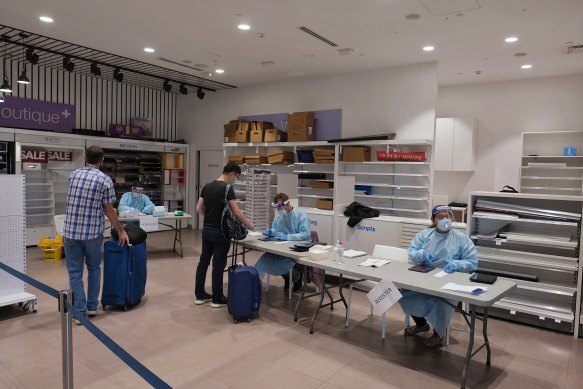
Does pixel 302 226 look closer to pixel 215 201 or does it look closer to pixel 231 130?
pixel 215 201

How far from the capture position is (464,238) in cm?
398

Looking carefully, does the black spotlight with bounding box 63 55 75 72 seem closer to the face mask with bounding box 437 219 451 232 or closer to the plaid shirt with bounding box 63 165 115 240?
the plaid shirt with bounding box 63 165 115 240

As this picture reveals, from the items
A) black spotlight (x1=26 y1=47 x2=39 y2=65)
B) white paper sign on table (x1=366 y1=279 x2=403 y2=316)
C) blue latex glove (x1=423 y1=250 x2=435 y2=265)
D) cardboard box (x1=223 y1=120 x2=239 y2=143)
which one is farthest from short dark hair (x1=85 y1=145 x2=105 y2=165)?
cardboard box (x1=223 y1=120 x2=239 y2=143)

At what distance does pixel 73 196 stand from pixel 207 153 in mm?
6745

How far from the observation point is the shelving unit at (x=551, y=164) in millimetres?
7547

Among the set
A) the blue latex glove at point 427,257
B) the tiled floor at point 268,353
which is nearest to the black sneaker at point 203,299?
the tiled floor at point 268,353

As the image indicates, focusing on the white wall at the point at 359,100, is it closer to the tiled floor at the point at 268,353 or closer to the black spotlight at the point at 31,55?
the tiled floor at the point at 268,353

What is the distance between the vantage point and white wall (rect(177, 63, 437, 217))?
7098mm

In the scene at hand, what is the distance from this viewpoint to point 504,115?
8.35 meters

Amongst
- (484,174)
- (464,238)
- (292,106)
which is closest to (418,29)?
(464,238)

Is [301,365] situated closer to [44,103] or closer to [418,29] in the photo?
[418,29]

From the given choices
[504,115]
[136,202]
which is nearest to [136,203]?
[136,202]

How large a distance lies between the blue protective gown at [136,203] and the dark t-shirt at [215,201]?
114 inches

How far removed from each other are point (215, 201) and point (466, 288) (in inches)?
106
